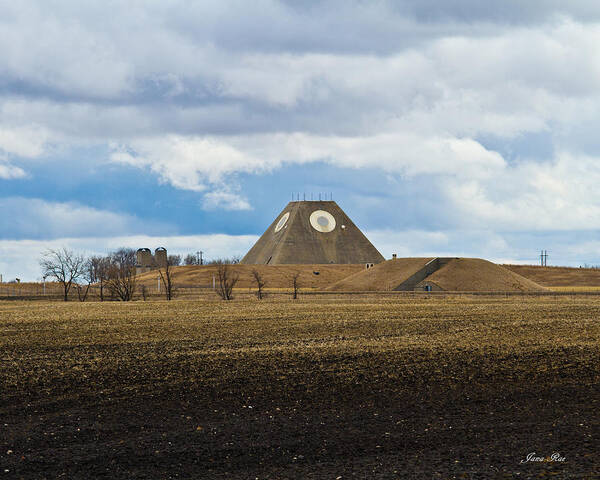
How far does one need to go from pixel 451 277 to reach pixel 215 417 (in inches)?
3230

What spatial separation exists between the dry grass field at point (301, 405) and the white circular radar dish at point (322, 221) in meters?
131

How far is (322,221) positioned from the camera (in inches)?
6373

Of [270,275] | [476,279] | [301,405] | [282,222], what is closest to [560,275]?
[476,279]

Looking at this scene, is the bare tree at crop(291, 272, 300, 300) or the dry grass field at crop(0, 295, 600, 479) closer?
the dry grass field at crop(0, 295, 600, 479)

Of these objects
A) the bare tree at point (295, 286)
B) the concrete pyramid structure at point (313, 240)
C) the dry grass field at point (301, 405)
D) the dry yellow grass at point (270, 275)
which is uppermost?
the concrete pyramid structure at point (313, 240)

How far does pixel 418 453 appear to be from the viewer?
11305 mm

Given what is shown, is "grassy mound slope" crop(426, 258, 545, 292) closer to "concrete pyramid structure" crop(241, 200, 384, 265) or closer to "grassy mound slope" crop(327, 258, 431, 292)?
"grassy mound slope" crop(327, 258, 431, 292)

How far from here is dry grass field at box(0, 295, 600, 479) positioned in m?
10.9

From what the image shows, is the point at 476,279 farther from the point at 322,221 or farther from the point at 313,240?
the point at 322,221

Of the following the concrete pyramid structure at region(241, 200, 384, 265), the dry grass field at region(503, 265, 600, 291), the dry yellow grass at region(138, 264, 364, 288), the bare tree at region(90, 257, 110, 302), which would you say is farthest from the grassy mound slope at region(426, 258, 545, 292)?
the concrete pyramid structure at region(241, 200, 384, 265)

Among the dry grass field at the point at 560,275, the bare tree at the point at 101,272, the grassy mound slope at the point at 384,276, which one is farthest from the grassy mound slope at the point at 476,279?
the bare tree at the point at 101,272

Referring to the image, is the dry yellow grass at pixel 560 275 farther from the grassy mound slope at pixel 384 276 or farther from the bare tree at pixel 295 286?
the bare tree at pixel 295 286

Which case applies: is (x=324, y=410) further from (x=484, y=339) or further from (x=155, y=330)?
(x=155, y=330)

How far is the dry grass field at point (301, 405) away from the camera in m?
10.9
